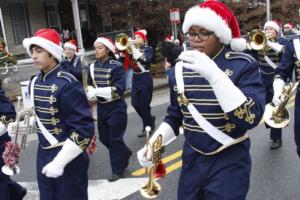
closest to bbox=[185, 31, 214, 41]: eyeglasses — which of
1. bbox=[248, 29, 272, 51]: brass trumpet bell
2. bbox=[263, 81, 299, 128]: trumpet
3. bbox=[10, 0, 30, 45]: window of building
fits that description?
bbox=[263, 81, 299, 128]: trumpet

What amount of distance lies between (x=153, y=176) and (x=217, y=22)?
1.14 meters

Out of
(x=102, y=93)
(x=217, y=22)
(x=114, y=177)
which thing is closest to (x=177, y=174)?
(x=114, y=177)

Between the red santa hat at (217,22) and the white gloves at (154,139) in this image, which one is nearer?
the red santa hat at (217,22)

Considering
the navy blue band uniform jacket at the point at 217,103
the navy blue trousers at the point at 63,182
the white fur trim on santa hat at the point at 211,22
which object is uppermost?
the white fur trim on santa hat at the point at 211,22

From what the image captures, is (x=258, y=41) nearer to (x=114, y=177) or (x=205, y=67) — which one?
(x=114, y=177)

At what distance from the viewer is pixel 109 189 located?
601 centimetres

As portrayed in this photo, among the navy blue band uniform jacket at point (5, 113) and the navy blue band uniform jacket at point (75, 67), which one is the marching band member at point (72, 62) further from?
the navy blue band uniform jacket at point (5, 113)

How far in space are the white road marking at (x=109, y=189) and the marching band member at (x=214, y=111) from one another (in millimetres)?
2514

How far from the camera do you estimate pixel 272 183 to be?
5.83 m

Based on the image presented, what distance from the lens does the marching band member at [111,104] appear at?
644cm

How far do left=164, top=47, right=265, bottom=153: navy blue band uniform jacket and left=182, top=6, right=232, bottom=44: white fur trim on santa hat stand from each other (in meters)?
0.12

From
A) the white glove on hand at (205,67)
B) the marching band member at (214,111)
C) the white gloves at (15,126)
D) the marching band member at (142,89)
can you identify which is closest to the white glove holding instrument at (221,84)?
the white glove on hand at (205,67)

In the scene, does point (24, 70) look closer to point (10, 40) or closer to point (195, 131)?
point (10, 40)

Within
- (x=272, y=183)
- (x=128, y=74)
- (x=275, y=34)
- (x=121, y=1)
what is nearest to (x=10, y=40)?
(x=121, y=1)
